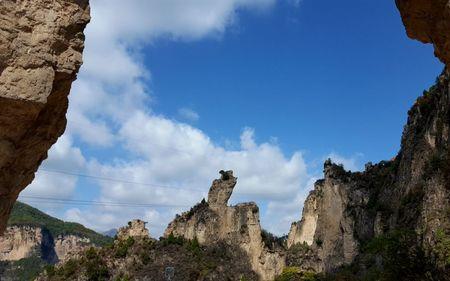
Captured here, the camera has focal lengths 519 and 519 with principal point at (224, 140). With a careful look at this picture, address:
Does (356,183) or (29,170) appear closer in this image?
(29,170)

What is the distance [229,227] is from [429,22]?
74.9 meters

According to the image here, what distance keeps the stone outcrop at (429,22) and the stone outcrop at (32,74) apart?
7033 millimetres

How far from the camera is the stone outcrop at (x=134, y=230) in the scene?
289 ft

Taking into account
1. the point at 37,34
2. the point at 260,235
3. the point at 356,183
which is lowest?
the point at 37,34

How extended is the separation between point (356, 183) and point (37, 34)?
2553 inches

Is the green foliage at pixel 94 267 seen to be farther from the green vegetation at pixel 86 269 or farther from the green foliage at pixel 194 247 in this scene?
the green foliage at pixel 194 247

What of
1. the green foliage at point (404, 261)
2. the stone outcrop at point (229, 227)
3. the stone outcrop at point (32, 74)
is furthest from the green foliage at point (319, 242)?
the stone outcrop at point (32, 74)

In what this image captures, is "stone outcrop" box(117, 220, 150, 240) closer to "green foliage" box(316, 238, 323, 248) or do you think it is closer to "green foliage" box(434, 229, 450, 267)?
"green foliage" box(316, 238, 323, 248)

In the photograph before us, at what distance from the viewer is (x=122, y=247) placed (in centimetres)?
8194

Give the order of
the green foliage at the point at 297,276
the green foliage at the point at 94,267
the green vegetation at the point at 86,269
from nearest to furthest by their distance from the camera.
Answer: the green foliage at the point at 297,276
the green foliage at the point at 94,267
the green vegetation at the point at 86,269

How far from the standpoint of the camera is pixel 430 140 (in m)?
42.9

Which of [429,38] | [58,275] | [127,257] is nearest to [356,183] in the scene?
[127,257]

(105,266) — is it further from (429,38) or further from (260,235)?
(429,38)

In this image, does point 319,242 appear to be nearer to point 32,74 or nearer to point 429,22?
point 429,22
